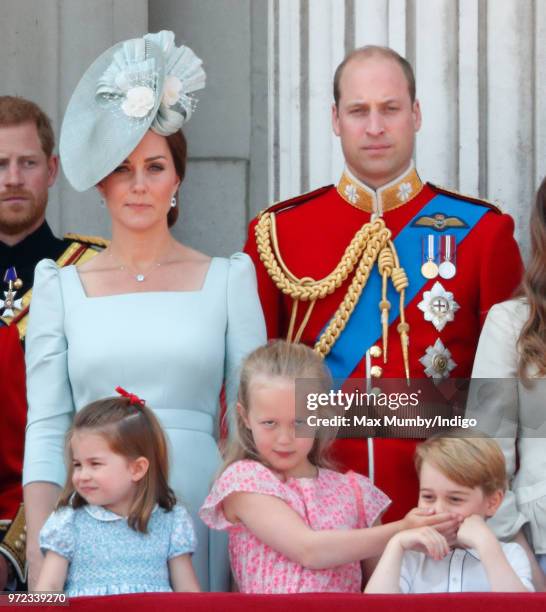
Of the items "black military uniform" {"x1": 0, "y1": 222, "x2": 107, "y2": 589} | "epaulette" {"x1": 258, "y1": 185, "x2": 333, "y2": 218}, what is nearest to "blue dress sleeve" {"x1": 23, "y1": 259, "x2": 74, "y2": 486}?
"black military uniform" {"x1": 0, "y1": 222, "x2": 107, "y2": 589}

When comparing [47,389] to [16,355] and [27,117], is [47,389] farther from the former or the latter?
[27,117]

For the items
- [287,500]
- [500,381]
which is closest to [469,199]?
[500,381]

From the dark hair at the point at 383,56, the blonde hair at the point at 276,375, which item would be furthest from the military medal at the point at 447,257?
the blonde hair at the point at 276,375

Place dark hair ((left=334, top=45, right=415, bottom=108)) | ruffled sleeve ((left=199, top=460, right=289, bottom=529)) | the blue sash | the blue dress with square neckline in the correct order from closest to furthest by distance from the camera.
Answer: ruffled sleeve ((left=199, top=460, right=289, bottom=529)), the blue dress with square neckline, the blue sash, dark hair ((left=334, top=45, right=415, bottom=108))

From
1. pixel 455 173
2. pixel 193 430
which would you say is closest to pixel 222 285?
pixel 193 430

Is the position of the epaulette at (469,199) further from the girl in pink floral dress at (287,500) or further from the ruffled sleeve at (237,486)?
the ruffled sleeve at (237,486)

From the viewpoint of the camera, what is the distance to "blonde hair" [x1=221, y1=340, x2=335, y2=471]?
4074mm

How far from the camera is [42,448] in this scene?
4.21m

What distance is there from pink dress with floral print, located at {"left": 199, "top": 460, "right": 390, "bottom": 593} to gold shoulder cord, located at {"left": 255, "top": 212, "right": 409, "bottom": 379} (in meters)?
0.65

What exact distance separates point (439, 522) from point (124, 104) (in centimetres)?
129

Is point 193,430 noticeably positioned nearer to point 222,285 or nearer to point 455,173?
point 222,285

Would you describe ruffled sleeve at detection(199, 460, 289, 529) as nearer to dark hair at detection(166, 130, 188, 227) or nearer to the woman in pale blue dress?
the woman in pale blue dress

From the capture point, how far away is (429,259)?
475 cm

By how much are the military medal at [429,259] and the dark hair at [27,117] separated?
116 cm
